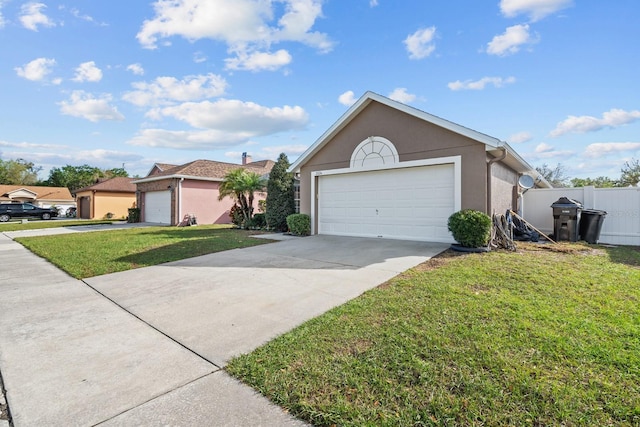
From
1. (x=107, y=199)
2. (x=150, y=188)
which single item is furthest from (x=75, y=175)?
(x=150, y=188)

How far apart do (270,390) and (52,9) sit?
11898 mm

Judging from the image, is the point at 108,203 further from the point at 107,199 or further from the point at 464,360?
the point at 464,360

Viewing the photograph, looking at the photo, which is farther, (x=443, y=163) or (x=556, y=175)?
(x=556, y=175)

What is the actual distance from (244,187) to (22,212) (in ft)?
86.5

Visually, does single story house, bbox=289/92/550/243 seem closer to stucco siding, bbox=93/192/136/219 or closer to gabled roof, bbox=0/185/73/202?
stucco siding, bbox=93/192/136/219

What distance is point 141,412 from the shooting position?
2.19 metres

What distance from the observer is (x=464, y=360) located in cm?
270

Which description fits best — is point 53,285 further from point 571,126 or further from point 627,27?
point 571,126

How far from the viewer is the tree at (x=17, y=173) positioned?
50.9 metres

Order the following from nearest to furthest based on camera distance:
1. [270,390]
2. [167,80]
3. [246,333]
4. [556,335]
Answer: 1. [270,390]
2. [556,335]
3. [246,333]
4. [167,80]

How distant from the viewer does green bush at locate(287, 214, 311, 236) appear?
39.5 ft

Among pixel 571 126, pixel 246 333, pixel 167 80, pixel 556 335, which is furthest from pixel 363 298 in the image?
pixel 571 126

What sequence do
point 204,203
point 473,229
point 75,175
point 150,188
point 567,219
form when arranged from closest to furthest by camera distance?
point 473,229, point 567,219, point 204,203, point 150,188, point 75,175

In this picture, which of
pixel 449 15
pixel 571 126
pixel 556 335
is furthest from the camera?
pixel 571 126
